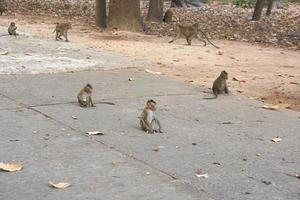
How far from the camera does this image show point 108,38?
688 inches

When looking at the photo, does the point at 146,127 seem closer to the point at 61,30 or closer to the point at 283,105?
the point at 283,105

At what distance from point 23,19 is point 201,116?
15.7m

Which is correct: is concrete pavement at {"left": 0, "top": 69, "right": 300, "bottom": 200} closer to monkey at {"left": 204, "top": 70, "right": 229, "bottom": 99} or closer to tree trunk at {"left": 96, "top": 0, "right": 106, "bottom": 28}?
monkey at {"left": 204, "top": 70, "right": 229, "bottom": 99}

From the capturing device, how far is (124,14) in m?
19.4

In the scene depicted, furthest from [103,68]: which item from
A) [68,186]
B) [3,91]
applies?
[68,186]

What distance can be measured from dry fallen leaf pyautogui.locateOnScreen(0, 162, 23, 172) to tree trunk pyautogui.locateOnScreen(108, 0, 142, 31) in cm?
1384

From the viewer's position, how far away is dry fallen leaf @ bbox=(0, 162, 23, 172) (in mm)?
5703

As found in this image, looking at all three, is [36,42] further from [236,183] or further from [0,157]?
[236,183]

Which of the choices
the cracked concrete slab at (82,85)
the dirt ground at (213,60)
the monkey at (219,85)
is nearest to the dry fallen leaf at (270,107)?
the dirt ground at (213,60)

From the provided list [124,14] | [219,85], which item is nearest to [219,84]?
[219,85]

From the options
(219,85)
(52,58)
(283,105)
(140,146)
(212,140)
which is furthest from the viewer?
(52,58)

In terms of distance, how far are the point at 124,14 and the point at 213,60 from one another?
5.67 m

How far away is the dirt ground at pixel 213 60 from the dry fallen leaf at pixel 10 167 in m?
5.27

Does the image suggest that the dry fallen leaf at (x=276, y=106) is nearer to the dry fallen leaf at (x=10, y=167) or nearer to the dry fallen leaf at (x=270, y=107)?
the dry fallen leaf at (x=270, y=107)
